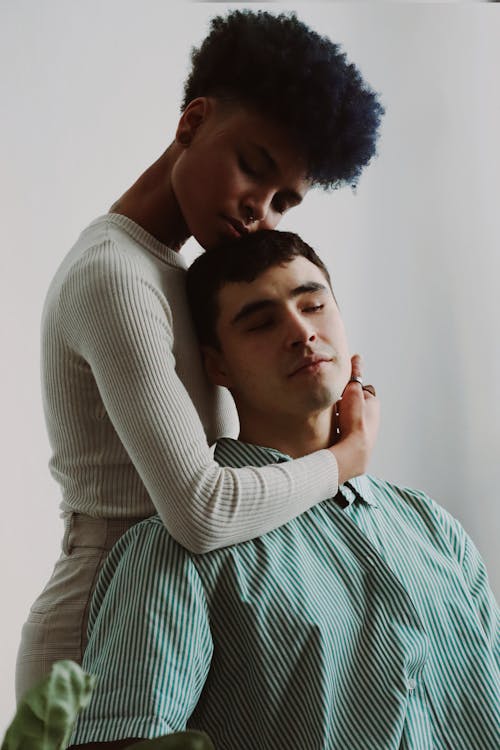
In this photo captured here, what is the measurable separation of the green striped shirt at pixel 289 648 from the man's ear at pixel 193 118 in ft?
1.90

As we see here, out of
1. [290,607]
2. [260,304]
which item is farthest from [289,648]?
[260,304]

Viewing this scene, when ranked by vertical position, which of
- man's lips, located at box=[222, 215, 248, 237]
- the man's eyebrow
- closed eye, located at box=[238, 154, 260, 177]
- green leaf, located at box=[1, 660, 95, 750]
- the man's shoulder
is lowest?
the man's shoulder

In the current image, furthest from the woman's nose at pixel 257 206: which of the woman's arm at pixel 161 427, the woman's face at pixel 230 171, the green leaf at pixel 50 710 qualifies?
the green leaf at pixel 50 710

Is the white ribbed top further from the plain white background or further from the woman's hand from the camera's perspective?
the plain white background

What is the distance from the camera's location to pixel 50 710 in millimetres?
442

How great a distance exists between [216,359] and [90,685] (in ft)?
3.03

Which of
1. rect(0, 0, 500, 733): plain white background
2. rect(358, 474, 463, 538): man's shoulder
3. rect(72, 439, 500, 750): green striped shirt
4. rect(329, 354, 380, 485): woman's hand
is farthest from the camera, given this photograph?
rect(0, 0, 500, 733): plain white background

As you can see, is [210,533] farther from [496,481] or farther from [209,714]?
[496,481]

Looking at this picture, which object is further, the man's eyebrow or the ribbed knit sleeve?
the man's eyebrow

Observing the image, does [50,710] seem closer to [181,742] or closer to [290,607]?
[181,742]

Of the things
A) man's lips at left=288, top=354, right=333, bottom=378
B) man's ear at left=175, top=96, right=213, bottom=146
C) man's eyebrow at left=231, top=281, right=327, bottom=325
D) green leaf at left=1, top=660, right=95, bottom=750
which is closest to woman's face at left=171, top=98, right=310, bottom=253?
man's ear at left=175, top=96, right=213, bottom=146

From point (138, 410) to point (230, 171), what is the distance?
41 cm

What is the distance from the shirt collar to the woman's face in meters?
0.31

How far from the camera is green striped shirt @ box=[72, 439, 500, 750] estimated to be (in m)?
1.04
